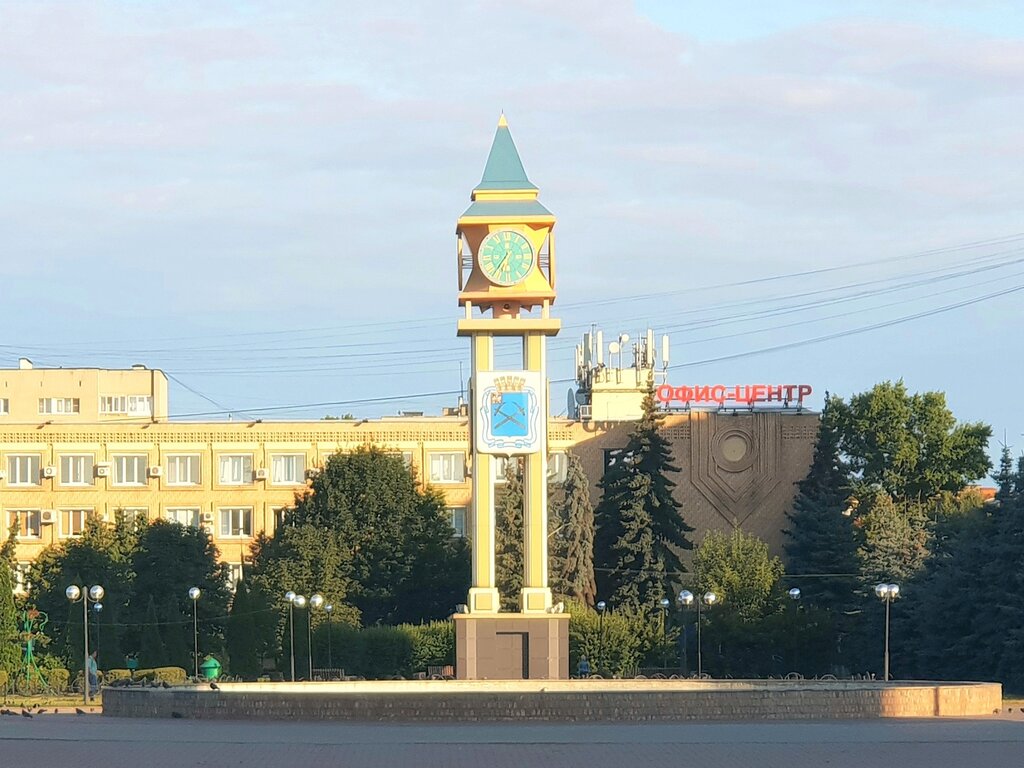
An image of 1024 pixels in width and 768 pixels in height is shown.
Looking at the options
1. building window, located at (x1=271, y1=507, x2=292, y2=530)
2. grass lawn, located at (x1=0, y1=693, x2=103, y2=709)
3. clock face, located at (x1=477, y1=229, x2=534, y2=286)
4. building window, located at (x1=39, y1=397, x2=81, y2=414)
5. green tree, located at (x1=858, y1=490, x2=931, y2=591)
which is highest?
clock face, located at (x1=477, y1=229, x2=534, y2=286)

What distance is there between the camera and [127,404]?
285 feet

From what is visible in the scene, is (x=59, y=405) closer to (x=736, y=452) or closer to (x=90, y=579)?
(x=90, y=579)

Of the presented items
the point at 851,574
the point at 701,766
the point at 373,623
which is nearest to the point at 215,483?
the point at 373,623

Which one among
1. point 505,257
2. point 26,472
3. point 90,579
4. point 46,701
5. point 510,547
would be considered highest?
point 505,257

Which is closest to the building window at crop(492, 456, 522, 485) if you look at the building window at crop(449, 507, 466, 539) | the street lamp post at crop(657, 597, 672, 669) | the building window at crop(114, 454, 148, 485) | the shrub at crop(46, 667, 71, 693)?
the building window at crop(449, 507, 466, 539)

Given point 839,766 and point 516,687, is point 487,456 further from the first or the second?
point 839,766

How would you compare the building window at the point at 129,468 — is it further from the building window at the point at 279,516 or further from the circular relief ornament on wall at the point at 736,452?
the circular relief ornament on wall at the point at 736,452

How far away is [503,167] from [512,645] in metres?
11.9

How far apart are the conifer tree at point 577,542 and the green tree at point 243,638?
36.3 feet

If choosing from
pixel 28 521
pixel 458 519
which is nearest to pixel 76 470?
pixel 28 521

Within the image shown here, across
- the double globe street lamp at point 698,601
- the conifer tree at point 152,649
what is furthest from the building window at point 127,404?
the double globe street lamp at point 698,601

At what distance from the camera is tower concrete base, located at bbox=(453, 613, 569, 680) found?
138 feet

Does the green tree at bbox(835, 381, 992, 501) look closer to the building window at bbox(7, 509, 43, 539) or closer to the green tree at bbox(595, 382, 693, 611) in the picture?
the green tree at bbox(595, 382, 693, 611)

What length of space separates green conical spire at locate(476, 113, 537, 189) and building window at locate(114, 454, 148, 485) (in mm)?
30015
